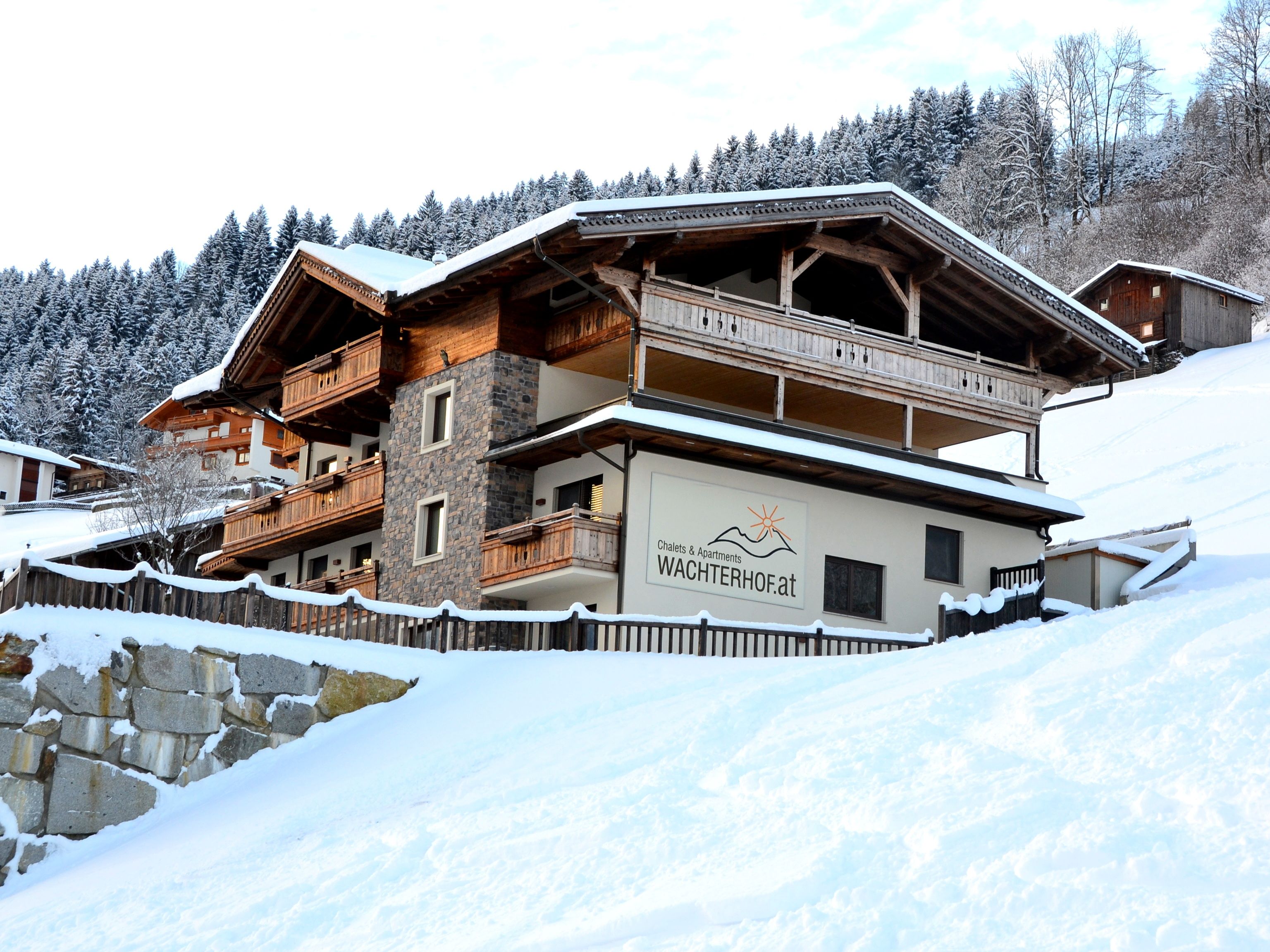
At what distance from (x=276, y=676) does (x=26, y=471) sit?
6073 centimetres

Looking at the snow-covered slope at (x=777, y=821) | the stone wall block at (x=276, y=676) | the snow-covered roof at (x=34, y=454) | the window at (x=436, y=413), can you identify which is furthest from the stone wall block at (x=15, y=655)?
the snow-covered roof at (x=34, y=454)

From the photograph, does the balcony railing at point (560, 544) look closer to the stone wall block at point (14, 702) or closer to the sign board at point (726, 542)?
the sign board at point (726, 542)

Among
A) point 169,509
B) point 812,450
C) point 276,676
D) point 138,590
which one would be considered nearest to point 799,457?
point 812,450

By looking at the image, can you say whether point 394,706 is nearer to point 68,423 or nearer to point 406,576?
point 406,576

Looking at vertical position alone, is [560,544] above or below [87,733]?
above

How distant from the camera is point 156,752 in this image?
57.4 ft

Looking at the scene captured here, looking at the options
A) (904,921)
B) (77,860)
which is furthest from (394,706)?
(904,921)

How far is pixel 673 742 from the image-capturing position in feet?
44.5

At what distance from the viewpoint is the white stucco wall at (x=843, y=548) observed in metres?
26.1

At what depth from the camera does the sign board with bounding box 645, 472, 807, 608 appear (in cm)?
2630

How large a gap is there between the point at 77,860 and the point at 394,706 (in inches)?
170

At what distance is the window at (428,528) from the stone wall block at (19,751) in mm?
12939

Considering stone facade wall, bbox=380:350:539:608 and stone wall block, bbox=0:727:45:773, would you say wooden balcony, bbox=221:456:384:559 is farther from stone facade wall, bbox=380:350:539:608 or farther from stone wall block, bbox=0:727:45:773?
stone wall block, bbox=0:727:45:773

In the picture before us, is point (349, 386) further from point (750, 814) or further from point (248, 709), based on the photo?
point (750, 814)
